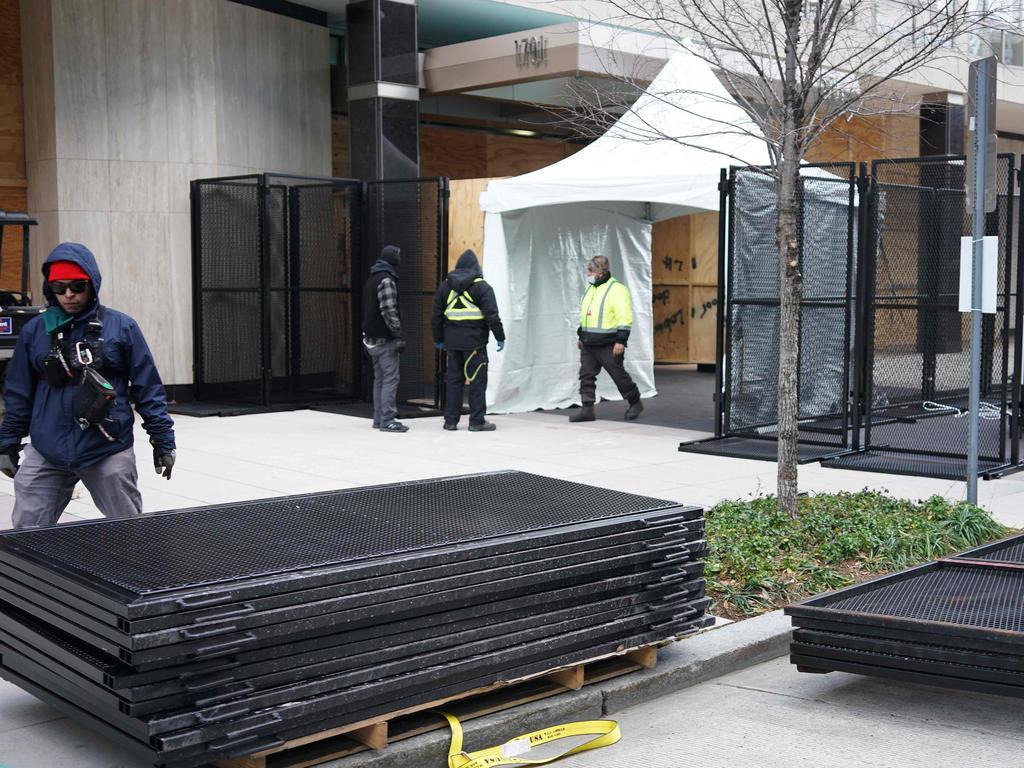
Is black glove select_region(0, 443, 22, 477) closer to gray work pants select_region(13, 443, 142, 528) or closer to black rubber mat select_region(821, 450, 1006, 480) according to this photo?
gray work pants select_region(13, 443, 142, 528)

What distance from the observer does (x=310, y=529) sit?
16.4 feet

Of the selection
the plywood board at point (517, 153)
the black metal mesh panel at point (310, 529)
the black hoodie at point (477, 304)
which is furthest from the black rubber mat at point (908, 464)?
the plywood board at point (517, 153)

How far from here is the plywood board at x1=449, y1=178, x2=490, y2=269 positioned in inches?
580

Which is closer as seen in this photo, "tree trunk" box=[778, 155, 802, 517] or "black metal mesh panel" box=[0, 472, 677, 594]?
"black metal mesh panel" box=[0, 472, 677, 594]

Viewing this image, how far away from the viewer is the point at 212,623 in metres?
4.04

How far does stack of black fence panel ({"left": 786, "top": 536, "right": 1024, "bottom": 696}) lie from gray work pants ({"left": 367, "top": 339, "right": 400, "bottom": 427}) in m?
8.16

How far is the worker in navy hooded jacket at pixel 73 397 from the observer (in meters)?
5.74

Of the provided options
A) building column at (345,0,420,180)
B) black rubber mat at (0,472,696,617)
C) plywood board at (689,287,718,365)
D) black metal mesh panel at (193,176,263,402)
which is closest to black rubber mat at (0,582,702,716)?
black rubber mat at (0,472,696,617)

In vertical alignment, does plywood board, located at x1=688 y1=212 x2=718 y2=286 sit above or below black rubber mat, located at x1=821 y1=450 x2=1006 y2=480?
above

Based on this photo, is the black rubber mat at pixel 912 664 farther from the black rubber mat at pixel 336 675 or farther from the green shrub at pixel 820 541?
the green shrub at pixel 820 541

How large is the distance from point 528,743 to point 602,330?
9.78m

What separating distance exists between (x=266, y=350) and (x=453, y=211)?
293 centimetres

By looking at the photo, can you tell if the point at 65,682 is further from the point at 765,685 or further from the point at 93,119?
the point at 93,119

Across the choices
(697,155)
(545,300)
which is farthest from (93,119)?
(697,155)
